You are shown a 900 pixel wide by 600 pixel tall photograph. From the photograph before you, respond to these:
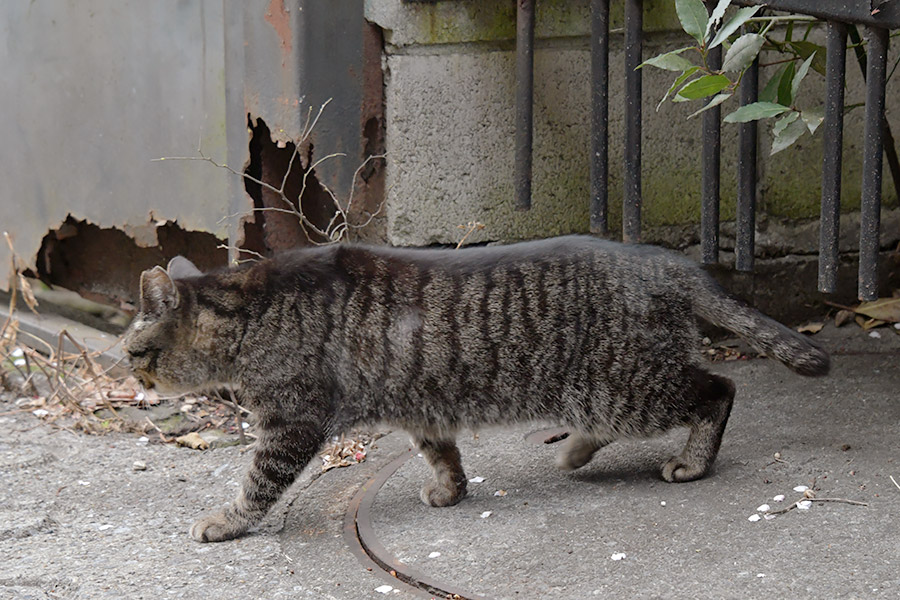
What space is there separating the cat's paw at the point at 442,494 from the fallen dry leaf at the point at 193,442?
1.26 m

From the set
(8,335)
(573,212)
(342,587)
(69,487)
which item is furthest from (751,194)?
(8,335)

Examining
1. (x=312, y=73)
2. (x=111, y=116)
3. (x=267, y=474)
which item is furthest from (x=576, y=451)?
(x=111, y=116)

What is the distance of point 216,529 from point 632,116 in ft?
6.79

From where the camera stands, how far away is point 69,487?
3988mm

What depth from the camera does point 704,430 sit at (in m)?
3.48

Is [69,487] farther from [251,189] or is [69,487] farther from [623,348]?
[623,348]

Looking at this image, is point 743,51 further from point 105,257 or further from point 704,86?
point 105,257

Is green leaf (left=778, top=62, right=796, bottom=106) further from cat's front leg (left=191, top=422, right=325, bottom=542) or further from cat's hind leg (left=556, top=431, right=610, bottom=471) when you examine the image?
cat's front leg (left=191, top=422, right=325, bottom=542)

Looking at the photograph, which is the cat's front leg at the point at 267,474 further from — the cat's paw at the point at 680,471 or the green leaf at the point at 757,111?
the green leaf at the point at 757,111

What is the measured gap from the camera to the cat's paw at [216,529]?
11.1ft

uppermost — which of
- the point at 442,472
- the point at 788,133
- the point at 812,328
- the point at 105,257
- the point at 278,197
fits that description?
the point at 788,133

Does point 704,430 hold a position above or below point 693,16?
below

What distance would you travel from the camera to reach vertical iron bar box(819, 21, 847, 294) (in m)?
3.26

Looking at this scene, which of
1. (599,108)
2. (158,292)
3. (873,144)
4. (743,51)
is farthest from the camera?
(599,108)
